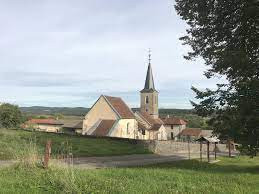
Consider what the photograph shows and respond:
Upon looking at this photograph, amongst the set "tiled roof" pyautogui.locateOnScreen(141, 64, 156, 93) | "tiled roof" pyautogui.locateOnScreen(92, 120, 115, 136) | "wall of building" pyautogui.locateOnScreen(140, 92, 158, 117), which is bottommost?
"tiled roof" pyautogui.locateOnScreen(92, 120, 115, 136)

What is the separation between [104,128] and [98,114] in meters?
4.65

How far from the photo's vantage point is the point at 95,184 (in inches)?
450

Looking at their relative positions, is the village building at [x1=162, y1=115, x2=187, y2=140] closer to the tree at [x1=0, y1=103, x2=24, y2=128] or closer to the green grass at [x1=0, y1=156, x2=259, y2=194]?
the tree at [x1=0, y1=103, x2=24, y2=128]

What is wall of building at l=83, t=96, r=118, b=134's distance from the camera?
75.6 meters

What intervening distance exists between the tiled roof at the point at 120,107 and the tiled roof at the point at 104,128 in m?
2.52

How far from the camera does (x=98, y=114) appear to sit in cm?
7725

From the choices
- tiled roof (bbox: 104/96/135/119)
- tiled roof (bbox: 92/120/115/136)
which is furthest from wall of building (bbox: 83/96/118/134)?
tiled roof (bbox: 92/120/115/136)

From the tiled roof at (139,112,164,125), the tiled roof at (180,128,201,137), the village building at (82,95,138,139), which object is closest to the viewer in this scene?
the village building at (82,95,138,139)

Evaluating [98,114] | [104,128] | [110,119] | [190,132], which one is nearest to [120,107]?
[110,119]

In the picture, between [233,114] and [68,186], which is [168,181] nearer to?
→ [68,186]

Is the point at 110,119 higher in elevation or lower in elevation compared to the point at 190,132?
higher

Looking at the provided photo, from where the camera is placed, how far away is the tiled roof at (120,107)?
75500 millimetres

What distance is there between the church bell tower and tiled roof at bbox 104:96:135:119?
2889 centimetres

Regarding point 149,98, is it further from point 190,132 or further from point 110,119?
point 110,119
